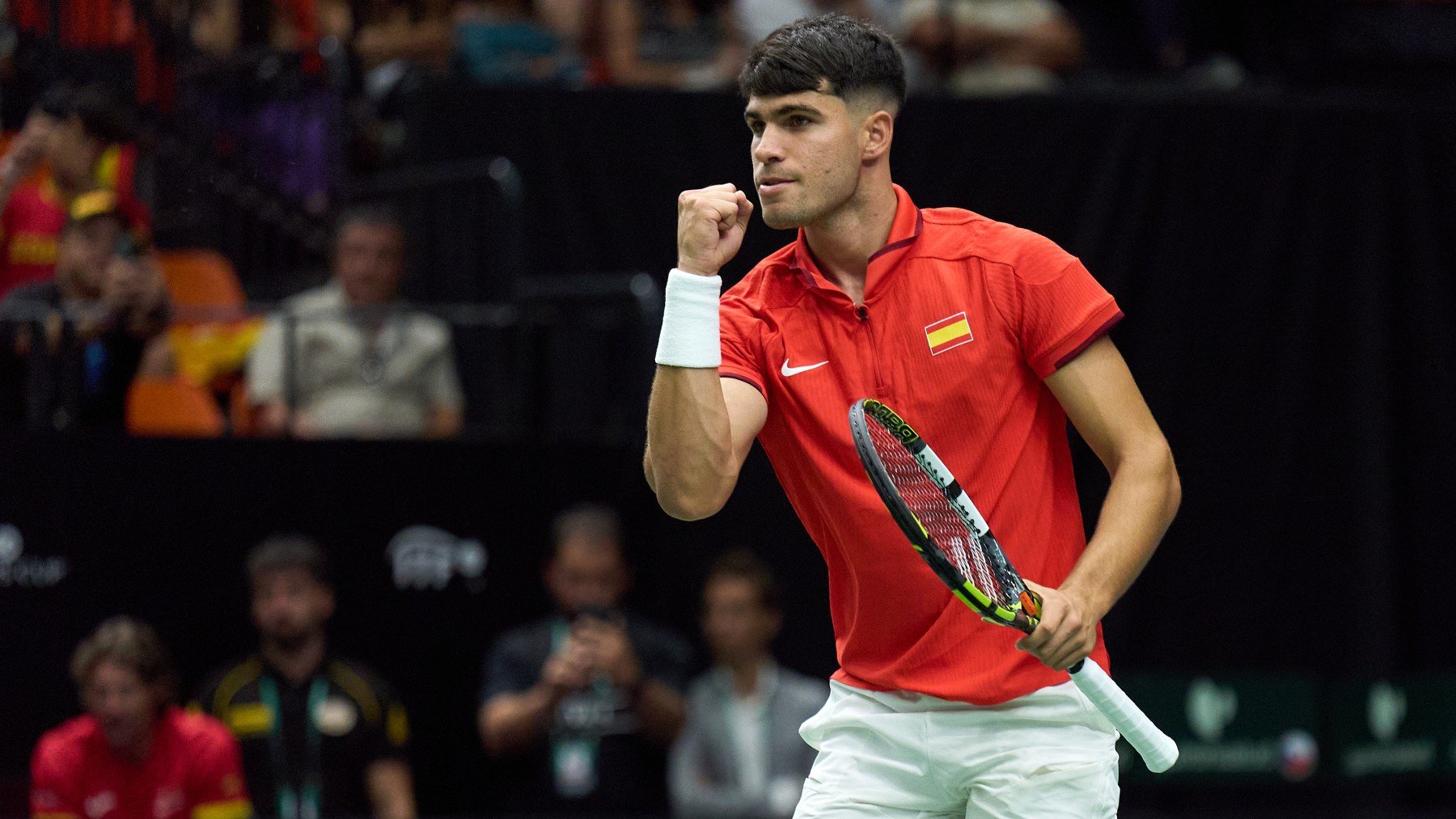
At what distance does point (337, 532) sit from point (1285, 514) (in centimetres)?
409

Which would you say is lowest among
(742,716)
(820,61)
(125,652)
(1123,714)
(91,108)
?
(742,716)

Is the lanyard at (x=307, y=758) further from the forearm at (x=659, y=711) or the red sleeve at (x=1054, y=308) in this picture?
the red sleeve at (x=1054, y=308)

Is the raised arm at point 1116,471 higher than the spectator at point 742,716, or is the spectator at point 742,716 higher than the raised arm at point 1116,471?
the raised arm at point 1116,471

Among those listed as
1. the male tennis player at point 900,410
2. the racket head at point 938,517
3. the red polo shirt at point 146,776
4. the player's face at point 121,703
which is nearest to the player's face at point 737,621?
Answer: the red polo shirt at point 146,776

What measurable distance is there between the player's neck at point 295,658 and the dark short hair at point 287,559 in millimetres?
222

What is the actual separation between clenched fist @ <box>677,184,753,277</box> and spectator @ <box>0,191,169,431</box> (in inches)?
150

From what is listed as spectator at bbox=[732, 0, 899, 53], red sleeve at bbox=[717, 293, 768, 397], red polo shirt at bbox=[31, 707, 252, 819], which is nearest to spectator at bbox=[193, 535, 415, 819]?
red polo shirt at bbox=[31, 707, 252, 819]

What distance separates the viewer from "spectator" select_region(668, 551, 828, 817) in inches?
269

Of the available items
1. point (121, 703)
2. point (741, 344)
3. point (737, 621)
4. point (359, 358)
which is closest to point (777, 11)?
point (359, 358)

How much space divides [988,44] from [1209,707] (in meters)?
3.03

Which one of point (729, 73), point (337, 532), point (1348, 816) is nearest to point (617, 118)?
point (729, 73)

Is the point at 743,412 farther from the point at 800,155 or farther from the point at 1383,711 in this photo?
the point at 1383,711

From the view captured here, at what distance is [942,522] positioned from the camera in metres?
3.30

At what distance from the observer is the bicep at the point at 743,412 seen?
3.47 metres
